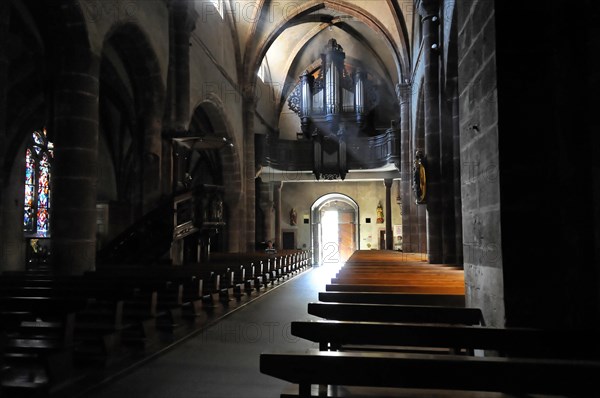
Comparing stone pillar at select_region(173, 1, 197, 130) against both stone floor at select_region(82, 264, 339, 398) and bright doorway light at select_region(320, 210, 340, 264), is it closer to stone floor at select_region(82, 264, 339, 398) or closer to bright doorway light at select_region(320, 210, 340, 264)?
stone floor at select_region(82, 264, 339, 398)

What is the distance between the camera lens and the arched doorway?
87.0 ft

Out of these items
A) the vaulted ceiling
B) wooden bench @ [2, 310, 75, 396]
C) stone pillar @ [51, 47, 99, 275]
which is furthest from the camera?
the vaulted ceiling

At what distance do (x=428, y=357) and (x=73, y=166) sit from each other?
Result: 24.0 ft

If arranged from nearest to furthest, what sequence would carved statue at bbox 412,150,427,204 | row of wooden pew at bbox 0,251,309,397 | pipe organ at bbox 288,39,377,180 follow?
row of wooden pew at bbox 0,251,309,397
carved statue at bbox 412,150,427,204
pipe organ at bbox 288,39,377,180

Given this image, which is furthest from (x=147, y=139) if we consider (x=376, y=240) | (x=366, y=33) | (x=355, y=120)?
(x=376, y=240)

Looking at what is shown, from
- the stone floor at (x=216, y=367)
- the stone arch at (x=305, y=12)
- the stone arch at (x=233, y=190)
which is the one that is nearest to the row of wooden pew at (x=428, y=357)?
the stone floor at (x=216, y=367)

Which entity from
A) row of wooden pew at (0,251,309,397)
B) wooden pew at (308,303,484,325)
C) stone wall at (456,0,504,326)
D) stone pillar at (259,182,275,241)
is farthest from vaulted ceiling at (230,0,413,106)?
wooden pew at (308,303,484,325)

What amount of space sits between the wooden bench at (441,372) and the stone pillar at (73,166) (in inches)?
269

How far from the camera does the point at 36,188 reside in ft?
54.2

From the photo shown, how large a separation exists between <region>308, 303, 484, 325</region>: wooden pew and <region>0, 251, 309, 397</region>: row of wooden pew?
2016 millimetres

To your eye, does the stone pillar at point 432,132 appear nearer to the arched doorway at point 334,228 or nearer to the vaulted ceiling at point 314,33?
the vaulted ceiling at point 314,33

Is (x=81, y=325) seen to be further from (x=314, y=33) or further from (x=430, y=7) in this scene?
(x=314, y=33)

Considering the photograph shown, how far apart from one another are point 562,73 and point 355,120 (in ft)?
64.1

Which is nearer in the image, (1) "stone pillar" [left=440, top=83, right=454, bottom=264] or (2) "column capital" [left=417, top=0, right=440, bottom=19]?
(1) "stone pillar" [left=440, top=83, right=454, bottom=264]
